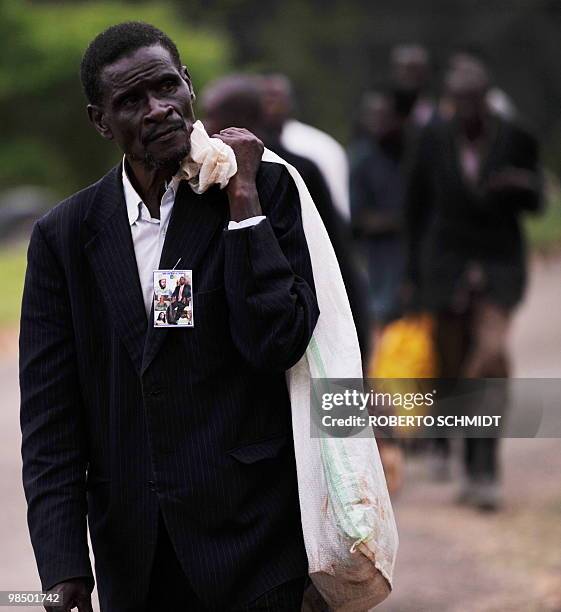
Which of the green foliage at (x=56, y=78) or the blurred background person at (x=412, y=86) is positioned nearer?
the blurred background person at (x=412, y=86)

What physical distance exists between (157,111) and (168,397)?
64 cm

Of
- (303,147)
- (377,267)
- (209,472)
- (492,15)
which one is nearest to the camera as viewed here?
(209,472)

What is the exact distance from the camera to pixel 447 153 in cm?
809

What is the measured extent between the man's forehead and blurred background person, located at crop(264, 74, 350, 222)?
351cm

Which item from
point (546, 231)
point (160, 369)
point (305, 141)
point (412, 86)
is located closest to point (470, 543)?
point (305, 141)

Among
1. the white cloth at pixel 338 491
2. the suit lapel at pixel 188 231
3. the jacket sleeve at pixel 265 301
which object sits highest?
the suit lapel at pixel 188 231

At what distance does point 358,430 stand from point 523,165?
4.95m

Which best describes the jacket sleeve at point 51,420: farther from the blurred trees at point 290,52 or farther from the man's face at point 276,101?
the blurred trees at point 290,52

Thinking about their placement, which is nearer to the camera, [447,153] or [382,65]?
[447,153]

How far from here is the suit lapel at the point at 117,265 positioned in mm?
3312

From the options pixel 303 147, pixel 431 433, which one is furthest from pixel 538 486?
pixel 303 147

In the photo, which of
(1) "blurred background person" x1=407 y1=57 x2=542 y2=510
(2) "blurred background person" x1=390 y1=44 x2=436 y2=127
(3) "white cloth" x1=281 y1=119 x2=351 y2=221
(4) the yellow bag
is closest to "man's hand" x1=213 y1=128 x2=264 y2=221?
(3) "white cloth" x1=281 y1=119 x2=351 y2=221

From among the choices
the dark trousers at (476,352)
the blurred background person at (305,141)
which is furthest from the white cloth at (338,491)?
the dark trousers at (476,352)

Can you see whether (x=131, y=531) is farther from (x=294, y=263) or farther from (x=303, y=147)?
(x=303, y=147)
